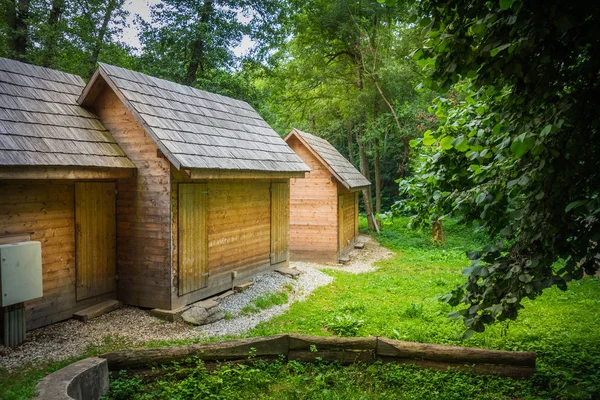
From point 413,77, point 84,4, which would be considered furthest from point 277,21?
point 84,4

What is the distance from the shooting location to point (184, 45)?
18.7 metres

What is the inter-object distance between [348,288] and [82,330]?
680 centimetres

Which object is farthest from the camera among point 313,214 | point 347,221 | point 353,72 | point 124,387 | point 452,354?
point 353,72

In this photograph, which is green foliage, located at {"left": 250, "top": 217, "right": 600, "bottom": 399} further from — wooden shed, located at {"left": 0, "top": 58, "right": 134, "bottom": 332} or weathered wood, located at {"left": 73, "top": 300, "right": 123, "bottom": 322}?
wooden shed, located at {"left": 0, "top": 58, "right": 134, "bottom": 332}

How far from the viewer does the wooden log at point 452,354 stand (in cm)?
569

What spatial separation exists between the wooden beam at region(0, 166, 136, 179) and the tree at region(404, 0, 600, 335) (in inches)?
262

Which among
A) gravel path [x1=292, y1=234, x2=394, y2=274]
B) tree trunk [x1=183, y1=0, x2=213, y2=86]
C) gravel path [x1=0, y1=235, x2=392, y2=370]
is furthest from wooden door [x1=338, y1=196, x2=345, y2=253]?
tree trunk [x1=183, y1=0, x2=213, y2=86]

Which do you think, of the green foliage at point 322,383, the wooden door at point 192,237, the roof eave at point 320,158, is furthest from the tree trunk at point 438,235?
the green foliage at point 322,383

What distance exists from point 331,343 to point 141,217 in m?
5.14

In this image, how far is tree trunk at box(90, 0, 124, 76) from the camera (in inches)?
722

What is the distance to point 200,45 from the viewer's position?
19266 millimetres

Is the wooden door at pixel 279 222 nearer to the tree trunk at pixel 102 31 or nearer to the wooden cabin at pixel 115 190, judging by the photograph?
the wooden cabin at pixel 115 190

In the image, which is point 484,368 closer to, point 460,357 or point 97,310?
point 460,357

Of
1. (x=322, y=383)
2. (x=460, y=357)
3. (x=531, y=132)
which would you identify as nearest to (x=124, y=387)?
(x=322, y=383)
